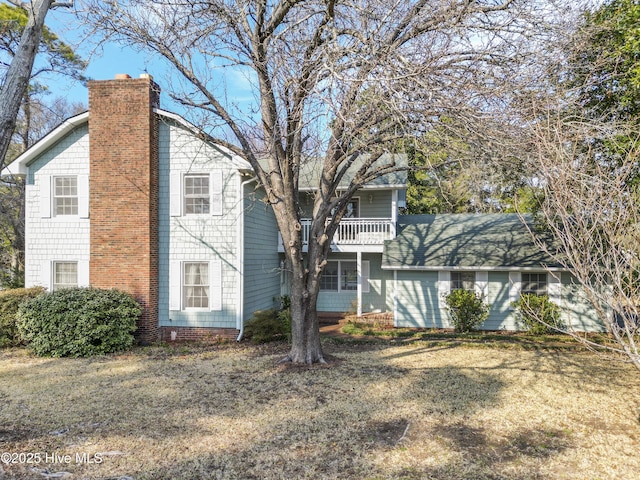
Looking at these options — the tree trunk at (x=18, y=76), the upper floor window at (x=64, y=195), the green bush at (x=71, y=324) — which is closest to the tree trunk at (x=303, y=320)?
the green bush at (x=71, y=324)

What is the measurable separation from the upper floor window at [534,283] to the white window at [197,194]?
10.3m

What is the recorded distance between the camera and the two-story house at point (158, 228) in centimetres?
1176

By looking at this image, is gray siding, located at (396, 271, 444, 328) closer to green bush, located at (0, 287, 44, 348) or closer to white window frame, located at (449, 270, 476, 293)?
white window frame, located at (449, 270, 476, 293)

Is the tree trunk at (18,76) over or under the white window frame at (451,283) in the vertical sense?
over

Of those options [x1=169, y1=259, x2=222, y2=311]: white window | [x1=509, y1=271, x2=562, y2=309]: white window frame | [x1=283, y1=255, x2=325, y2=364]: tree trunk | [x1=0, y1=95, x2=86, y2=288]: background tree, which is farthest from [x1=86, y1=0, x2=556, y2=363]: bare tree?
[x1=0, y1=95, x2=86, y2=288]: background tree

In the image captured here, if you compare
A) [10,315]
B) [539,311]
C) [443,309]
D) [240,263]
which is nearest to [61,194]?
[10,315]

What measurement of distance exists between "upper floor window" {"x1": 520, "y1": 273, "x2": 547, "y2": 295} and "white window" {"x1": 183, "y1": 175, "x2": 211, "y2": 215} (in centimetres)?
1035

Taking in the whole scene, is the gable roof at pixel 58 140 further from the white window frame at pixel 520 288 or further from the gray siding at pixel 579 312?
the gray siding at pixel 579 312

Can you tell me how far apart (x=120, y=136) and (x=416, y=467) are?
36.2 ft

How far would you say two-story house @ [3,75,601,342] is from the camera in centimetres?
1176

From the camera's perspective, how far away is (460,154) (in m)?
7.77

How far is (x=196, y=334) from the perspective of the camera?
12281mm

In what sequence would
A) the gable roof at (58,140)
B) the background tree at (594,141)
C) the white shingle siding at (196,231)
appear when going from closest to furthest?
the background tree at (594,141) → the gable roof at (58,140) → the white shingle siding at (196,231)

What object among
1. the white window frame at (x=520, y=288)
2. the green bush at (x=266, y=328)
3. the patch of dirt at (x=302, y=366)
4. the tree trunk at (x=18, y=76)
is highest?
the tree trunk at (x=18, y=76)
